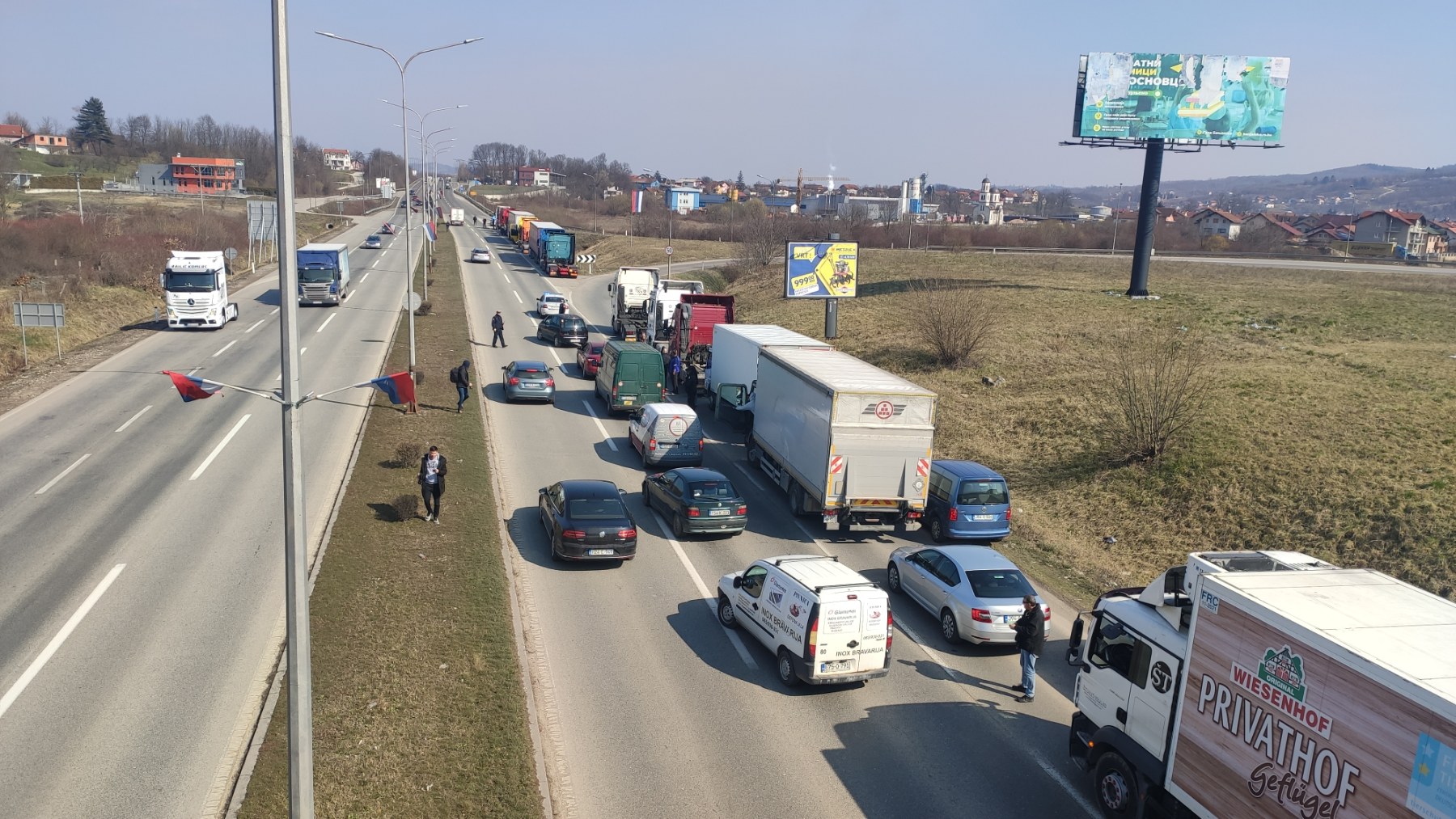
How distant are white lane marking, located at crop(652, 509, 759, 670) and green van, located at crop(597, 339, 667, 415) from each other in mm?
8844

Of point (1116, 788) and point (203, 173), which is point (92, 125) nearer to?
point (203, 173)

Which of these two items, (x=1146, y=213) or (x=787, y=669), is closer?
(x=787, y=669)

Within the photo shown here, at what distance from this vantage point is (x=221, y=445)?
81.1ft

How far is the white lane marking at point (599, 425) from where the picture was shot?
2780 centimetres

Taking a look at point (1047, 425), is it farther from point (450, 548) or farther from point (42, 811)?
point (42, 811)

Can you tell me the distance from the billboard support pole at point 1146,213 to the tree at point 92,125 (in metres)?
188

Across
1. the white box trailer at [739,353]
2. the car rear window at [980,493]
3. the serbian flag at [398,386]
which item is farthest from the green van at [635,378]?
the serbian flag at [398,386]

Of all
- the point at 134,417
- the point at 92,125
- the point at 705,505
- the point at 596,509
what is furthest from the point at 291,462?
the point at 92,125

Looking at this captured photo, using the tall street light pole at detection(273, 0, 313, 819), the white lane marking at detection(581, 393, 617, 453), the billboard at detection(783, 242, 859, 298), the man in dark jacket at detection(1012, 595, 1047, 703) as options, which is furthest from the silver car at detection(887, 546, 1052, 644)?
the billboard at detection(783, 242, 859, 298)

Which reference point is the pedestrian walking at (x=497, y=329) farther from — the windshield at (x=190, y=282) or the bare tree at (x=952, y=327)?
the bare tree at (x=952, y=327)

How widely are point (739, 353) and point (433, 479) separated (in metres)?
A: 12.7

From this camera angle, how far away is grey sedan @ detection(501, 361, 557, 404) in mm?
31625

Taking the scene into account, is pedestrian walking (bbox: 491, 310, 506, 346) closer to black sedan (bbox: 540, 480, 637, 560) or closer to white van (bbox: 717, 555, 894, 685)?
black sedan (bbox: 540, 480, 637, 560)

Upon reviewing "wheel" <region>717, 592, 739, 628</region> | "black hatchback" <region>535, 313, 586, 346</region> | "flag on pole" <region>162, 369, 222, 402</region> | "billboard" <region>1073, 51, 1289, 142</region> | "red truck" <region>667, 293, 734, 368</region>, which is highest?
"billboard" <region>1073, 51, 1289, 142</region>
